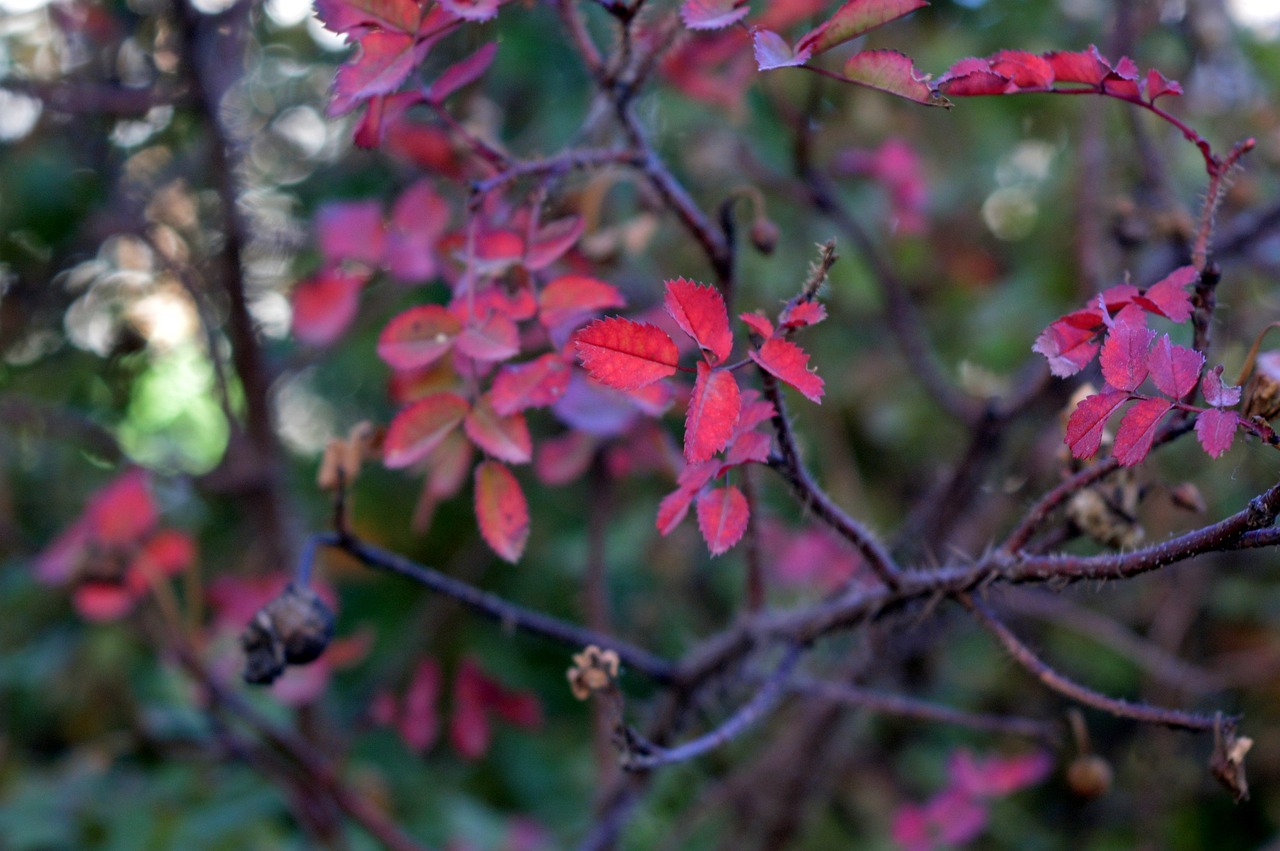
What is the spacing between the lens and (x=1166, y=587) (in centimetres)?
181

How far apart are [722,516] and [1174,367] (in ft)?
0.82

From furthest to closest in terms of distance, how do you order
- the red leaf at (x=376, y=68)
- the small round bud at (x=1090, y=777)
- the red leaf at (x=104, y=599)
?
the red leaf at (x=104, y=599)
the small round bud at (x=1090, y=777)
the red leaf at (x=376, y=68)

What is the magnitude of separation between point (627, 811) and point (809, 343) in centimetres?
118

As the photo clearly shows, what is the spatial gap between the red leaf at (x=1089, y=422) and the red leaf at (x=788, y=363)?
0.13m

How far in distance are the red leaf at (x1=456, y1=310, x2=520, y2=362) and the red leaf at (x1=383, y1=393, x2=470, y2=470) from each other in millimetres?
43

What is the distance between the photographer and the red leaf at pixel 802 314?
0.52m

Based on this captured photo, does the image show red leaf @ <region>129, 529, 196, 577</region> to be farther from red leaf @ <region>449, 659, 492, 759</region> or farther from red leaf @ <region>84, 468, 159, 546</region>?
red leaf @ <region>449, 659, 492, 759</region>

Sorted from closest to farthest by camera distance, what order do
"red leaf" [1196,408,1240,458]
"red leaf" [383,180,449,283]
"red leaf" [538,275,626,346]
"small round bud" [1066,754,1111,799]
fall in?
"red leaf" [1196,408,1240,458] → "red leaf" [538,275,626,346] → "small round bud" [1066,754,1111,799] → "red leaf" [383,180,449,283]

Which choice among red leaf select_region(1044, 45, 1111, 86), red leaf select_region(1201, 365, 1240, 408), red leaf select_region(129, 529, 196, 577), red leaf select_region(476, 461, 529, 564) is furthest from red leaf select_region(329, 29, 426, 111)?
red leaf select_region(129, 529, 196, 577)

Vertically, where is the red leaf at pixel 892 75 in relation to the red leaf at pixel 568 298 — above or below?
above

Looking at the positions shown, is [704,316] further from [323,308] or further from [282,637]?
[323,308]

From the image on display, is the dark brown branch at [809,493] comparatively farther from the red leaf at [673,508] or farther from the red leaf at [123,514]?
the red leaf at [123,514]

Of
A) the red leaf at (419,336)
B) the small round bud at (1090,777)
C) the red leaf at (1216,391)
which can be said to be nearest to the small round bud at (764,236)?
the red leaf at (419,336)

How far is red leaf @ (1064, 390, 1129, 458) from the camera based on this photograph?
52cm
